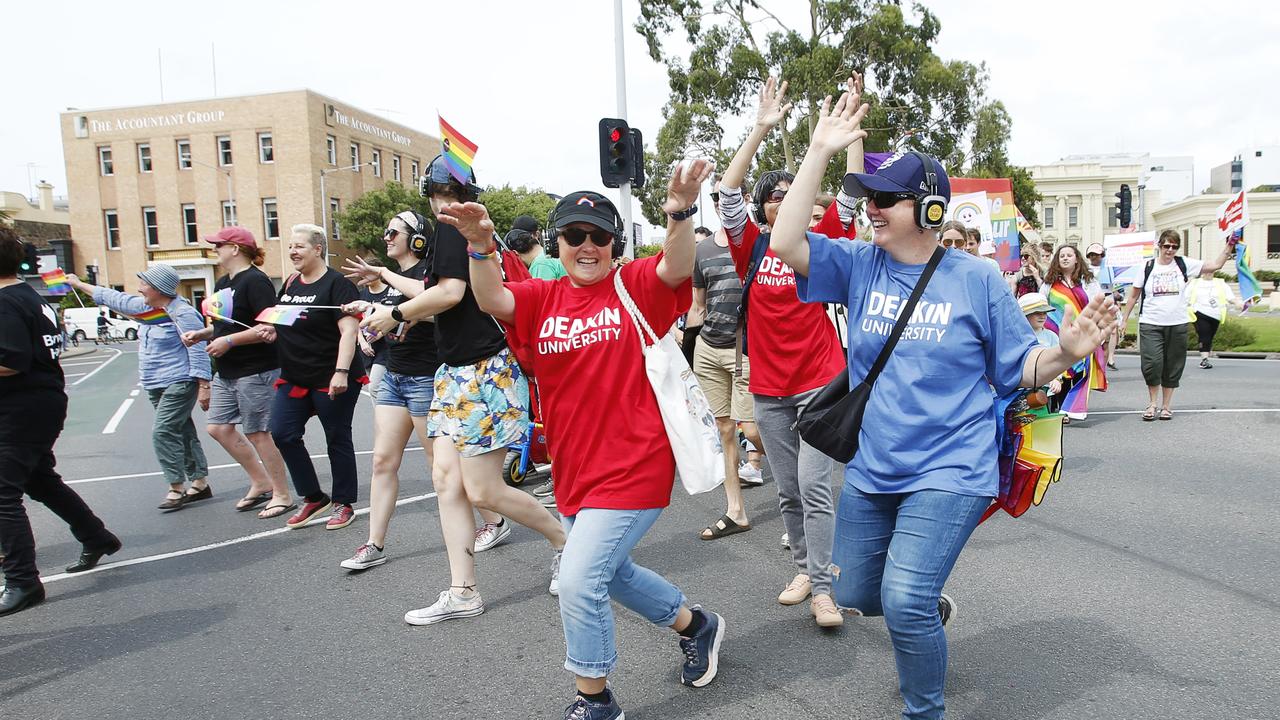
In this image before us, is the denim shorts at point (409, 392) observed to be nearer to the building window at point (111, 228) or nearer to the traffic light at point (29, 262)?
the traffic light at point (29, 262)

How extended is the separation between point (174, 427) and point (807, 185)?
19.0ft

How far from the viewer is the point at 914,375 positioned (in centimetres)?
266

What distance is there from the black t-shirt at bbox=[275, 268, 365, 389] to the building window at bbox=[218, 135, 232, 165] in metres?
49.0

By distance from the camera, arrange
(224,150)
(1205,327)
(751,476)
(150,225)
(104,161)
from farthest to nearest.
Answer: (104,161) < (150,225) < (224,150) < (1205,327) < (751,476)

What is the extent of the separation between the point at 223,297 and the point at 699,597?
4232 millimetres

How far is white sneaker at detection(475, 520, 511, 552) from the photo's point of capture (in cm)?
523

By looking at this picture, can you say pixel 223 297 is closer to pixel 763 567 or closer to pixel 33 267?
pixel 33 267

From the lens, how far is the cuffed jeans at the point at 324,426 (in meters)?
5.71

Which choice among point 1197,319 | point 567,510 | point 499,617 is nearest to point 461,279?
point 567,510

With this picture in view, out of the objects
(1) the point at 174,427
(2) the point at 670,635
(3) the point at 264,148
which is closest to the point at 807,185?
(2) the point at 670,635

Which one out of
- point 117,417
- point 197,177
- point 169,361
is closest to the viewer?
point 169,361

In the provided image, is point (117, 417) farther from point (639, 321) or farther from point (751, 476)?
point (639, 321)

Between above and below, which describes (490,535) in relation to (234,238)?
below

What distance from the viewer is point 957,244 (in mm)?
5887
